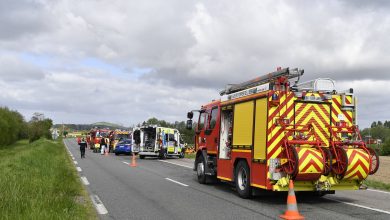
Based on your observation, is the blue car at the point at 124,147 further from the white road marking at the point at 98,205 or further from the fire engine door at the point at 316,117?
the fire engine door at the point at 316,117

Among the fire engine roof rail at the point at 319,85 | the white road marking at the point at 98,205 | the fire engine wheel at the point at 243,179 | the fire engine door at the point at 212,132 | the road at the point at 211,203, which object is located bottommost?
the white road marking at the point at 98,205

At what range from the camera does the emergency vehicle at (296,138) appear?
1063 cm

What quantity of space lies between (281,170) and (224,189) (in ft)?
12.8

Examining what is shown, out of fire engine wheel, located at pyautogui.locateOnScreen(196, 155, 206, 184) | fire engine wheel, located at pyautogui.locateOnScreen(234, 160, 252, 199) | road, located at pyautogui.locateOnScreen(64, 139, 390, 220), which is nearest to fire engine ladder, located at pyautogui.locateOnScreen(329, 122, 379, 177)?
road, located at pyautogui.locateOnScreen(64, 139, 390, 220)

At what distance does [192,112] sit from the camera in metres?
17.1

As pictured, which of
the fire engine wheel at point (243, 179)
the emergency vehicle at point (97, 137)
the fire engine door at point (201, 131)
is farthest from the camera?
the emergency vehicle at point (97, 137)

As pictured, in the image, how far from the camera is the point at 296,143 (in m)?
10.9

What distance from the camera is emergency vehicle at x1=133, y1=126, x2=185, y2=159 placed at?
33062 millimetres

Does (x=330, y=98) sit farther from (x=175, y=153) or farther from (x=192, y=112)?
(x=175, y=153)

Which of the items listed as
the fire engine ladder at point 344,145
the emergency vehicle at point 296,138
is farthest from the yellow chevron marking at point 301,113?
the fire engine ladder at point 344,145

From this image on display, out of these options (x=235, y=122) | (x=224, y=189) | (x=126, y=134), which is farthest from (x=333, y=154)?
(x=126, y=134)

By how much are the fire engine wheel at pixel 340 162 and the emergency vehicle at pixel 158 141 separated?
75.0 feet

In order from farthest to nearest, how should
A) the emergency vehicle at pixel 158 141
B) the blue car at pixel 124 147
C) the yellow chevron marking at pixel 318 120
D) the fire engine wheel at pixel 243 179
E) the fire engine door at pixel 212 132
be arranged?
the blue car at pixel 124 147 → the emergency vehicle at pixel 158 141 → the fire engine door at pixel 212 132 → the fire engine wheel at pixel 243 179 → the yellow chevron marking at pixel 318 120

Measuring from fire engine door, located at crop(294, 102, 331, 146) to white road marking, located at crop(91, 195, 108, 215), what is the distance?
5.04 metres
